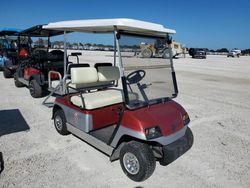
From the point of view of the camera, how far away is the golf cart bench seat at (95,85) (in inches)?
121

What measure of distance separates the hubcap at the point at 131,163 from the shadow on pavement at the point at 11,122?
2.22 metres

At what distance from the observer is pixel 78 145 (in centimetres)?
322

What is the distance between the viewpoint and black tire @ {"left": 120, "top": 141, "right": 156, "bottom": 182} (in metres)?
2.29

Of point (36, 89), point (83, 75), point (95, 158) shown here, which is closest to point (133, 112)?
point (95, 158)

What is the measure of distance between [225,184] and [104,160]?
1458 millimetres

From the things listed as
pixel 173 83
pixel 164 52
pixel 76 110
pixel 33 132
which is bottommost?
pixel 33 132

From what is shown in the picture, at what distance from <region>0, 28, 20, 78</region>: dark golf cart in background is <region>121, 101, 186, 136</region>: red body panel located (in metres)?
7.85

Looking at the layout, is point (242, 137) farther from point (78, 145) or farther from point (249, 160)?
point (78, 145)

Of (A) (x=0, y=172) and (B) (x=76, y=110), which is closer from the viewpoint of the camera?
(A) (x=0, y=172)

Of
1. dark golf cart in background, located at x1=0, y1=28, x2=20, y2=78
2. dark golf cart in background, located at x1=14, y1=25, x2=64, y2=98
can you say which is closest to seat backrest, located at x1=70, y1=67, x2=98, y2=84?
dark golf cart in background, located at x1=14, y1=25, x2=64, y2=98

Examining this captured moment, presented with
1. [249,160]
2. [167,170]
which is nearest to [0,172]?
[167,170]

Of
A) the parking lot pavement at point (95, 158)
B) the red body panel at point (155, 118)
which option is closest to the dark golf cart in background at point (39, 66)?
the parking lot pavement at point (95, 158)

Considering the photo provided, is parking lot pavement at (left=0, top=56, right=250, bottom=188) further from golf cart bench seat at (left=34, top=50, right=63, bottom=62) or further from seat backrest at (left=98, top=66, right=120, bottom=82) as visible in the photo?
golf cart bench seat at (left=34, top=50, right=63, bottom=62)

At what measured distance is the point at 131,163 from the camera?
2438 millimetres
